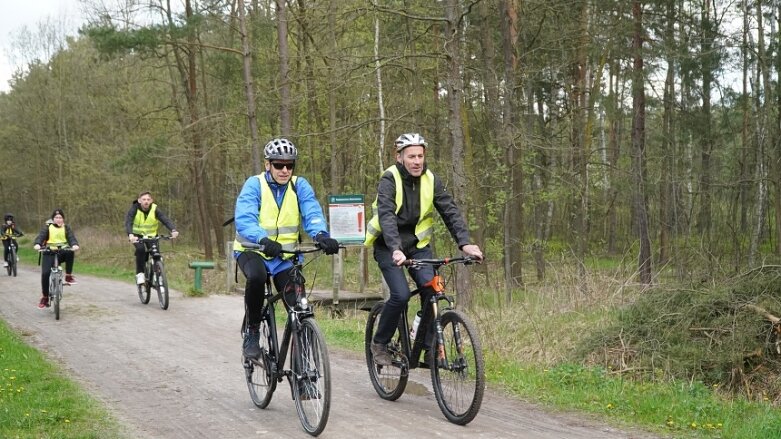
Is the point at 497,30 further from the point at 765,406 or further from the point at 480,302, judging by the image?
the point at 765,406

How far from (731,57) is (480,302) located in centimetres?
1133

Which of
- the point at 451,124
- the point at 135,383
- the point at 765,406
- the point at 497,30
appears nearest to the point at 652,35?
the point at 497,30

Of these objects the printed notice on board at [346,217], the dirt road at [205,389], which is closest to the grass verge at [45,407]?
the dirt road at [205,389]

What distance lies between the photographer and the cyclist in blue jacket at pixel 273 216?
606 centimetres

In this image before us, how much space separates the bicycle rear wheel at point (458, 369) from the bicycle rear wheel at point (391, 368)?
388mm

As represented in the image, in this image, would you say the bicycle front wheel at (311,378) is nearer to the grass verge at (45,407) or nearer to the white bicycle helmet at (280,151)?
the white bicycle helmet at (280,151)

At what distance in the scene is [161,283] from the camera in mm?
13797

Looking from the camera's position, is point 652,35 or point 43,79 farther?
point 43,79

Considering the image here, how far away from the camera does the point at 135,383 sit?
7.83 m

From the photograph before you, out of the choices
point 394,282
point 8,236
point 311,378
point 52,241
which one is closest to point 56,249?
point 52,241

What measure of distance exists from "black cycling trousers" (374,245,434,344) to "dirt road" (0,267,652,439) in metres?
0.65

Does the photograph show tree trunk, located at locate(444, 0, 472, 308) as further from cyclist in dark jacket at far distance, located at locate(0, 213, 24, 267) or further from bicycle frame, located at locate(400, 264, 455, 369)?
cyclist in dark jacket at far distance, located at locate(0, 213, 24, 267)

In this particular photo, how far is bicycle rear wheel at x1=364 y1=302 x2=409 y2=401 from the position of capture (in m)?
6.42

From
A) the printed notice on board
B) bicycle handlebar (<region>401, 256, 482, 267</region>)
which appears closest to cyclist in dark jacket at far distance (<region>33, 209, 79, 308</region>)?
the printed notice on board
